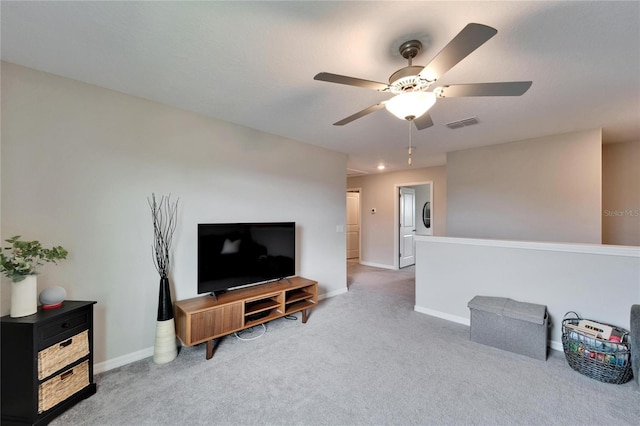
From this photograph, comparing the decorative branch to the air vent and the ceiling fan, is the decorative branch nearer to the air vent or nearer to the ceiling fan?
the ceiling fan

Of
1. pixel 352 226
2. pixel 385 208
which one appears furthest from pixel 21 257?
pixel 352 226

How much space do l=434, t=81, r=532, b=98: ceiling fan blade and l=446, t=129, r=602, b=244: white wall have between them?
284cm

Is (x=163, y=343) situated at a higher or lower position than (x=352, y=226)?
lower

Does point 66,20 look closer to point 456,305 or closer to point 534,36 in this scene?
point 534,36

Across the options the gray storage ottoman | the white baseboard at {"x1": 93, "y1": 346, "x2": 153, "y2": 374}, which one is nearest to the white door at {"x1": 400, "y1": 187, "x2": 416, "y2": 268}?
the gray storage ottoman

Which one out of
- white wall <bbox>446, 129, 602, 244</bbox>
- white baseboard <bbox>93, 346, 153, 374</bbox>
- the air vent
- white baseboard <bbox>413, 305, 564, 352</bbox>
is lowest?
white baseboard <bbox>413, 305, 564, 352</bbox>

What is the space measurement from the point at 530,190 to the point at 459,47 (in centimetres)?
350

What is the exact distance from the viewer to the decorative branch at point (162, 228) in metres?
2.48

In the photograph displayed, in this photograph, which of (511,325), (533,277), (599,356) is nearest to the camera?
(599,356)

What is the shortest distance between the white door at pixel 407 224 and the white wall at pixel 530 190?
2.00 meters

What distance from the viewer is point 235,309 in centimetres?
255

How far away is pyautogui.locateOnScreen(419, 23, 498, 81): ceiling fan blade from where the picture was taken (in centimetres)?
103

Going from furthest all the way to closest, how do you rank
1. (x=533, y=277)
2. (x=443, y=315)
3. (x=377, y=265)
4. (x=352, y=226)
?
(x=352, y=226) → (x=377, y=265) → (x=443, y=315) → (x=533, y=277)

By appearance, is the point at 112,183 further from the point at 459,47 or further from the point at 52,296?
the point at 459,47
